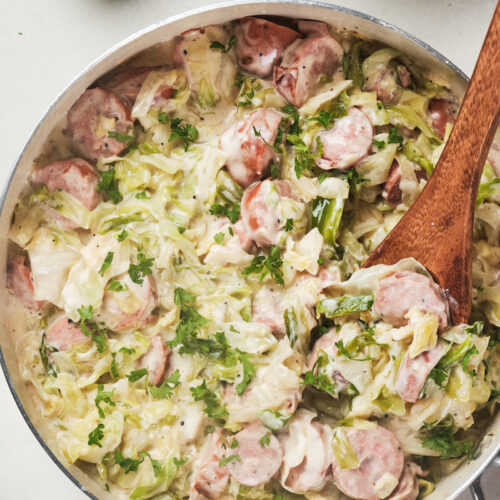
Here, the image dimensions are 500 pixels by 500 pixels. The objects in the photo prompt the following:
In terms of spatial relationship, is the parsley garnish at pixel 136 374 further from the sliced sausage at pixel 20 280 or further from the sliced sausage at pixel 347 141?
the sliced sausage at pixel 347 141

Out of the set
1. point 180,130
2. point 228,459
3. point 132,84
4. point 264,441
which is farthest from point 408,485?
point 132,84

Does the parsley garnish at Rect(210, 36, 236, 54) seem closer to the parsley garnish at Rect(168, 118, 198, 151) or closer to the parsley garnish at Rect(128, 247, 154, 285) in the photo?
the parsley garnish at Rect(168, 118, 198, 151)

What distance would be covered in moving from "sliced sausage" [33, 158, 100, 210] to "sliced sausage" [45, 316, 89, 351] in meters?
0.42

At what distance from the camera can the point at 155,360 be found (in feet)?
8.14

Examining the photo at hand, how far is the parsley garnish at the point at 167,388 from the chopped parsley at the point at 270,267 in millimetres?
435

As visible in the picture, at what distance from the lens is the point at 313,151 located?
96.7 inches

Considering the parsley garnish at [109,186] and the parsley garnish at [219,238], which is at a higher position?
the parsley garnish at [109,186]

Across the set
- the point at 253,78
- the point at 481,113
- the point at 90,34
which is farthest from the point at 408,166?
the point at 90,34

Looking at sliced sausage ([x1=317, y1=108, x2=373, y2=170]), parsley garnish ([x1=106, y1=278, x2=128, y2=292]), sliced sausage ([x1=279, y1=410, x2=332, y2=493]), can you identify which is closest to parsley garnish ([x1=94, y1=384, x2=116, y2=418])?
parsley garnish ([x1=106, y1=278, x2=128, y2=292])

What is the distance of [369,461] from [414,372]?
13.9 inches

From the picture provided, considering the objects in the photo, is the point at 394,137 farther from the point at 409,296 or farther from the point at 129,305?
the point at 129,305

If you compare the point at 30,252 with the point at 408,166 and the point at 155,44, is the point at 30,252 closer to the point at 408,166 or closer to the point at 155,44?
the point at 155,44

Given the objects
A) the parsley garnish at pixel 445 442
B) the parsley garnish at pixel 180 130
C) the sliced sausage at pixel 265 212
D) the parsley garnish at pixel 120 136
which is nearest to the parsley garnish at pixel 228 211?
the sliced sausage at pixel 265 212

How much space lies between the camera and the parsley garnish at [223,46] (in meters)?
2.46
